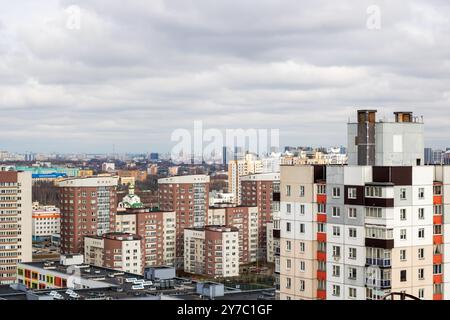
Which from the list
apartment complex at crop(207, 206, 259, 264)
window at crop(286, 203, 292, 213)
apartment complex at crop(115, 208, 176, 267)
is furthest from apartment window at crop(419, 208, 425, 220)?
apartment complex at crop(207, 206, 259, 264)

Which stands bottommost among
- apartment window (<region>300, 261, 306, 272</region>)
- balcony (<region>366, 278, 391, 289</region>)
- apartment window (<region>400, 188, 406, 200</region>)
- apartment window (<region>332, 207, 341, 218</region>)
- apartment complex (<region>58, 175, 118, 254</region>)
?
apartment complex (<region>58, 175, 118, 254</region>)

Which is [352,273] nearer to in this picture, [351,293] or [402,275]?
[351,293]

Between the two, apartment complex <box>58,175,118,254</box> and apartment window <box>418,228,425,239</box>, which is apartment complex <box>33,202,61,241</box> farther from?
apartment window <box>418,228,425,239</box>

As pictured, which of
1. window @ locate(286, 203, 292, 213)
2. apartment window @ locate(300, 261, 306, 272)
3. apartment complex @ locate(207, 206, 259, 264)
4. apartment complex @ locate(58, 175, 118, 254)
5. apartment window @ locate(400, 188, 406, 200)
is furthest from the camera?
apartment complex @ locate(207, 206, 259, 264)

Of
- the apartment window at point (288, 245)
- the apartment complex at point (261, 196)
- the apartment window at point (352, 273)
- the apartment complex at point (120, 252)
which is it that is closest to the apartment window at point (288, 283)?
the apartment window at point (288, 245)

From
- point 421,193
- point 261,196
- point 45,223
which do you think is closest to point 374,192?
point 421,193

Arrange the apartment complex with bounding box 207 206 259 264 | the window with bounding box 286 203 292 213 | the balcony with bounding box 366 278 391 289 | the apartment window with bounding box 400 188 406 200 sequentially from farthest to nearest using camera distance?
1. the apartment complex with bounding box 207 206 259 264
2. the window with bounding box 286 203 292 213
3. the apartment window with bounding box 400 188 406 200
4. the balcony with bounding box 366 278 391 289
